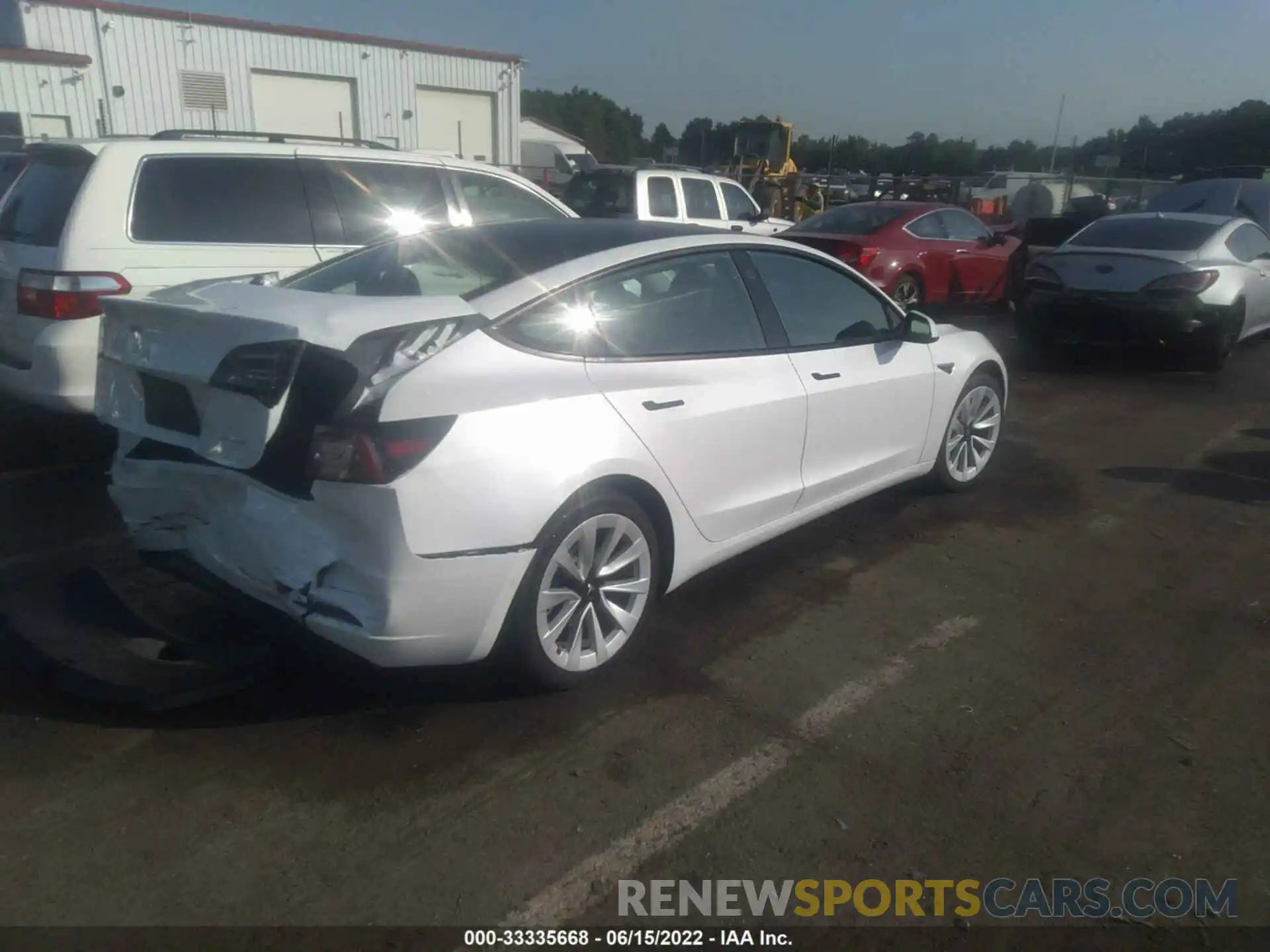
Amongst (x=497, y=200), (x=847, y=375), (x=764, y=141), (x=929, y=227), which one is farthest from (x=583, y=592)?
(x=764, y=141)

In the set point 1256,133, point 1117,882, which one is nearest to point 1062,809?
point 1117,882

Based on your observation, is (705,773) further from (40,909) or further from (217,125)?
(217,125)

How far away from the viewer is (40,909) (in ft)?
8.25

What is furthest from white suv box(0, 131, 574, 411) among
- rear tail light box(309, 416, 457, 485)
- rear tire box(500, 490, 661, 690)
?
rear tire box(500, 490, 661, 690)

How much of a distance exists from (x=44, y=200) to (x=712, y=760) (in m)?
5.01

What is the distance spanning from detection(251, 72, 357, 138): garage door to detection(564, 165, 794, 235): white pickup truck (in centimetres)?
1683

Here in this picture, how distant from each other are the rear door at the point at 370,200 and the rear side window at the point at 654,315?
3178 mm

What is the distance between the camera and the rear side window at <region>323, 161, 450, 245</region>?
6.61 m

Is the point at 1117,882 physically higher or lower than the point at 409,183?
lower

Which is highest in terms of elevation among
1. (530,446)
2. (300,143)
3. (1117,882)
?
(300,143)

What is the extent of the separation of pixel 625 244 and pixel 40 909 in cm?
284

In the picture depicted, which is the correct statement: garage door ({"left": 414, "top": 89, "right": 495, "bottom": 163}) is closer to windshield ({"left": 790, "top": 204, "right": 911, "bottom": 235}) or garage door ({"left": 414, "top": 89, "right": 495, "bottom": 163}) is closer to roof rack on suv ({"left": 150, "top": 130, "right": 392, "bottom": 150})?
windshield ({"left": 790, "top": 204, "right": 911, "bottom": 235})

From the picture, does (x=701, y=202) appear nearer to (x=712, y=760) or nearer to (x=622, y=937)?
(x=712, y=760)

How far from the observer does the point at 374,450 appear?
2961mm
